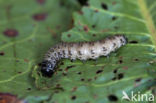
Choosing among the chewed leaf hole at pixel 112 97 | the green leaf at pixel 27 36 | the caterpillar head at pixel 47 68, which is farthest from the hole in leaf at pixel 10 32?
the chewed leaf hole at pixel 112 97

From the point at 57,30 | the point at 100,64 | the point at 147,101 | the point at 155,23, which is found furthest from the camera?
the point at 57,30

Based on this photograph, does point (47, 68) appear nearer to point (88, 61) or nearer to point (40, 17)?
point (88, 61)

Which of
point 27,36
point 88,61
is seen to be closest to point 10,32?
point 27,36

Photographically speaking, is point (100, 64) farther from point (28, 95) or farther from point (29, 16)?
point (29, 16)

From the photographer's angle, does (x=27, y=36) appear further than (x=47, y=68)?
Yes

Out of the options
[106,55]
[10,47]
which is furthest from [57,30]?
[106,55]

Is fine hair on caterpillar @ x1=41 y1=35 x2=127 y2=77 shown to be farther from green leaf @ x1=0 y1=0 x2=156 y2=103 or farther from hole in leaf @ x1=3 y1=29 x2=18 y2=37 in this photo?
hole in leaf @ x1=3 y1=29 x2=18 y2=37
